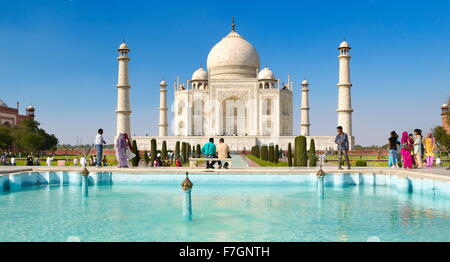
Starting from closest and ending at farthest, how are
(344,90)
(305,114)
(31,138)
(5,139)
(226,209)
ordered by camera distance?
(226,209), (344,90), (31,138), (5,139), (305,114)

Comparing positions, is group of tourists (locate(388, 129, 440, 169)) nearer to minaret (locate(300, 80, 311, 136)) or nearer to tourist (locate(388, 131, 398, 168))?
tourist (locate(388, 131, 398, 168))

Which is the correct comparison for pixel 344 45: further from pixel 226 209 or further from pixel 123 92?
pixel 226 209

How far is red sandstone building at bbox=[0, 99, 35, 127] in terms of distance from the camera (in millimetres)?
35281

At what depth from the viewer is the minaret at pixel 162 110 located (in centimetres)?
3166

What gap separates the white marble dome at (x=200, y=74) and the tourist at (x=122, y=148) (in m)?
25.6

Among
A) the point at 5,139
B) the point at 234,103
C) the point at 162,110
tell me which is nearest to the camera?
the point at 5,139

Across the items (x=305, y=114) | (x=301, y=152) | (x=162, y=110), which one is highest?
(x=162, y=110)

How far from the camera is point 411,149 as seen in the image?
30.3 ft

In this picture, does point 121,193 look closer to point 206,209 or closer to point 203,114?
point 206,209

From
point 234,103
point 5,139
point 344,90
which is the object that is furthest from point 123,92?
point 344,90

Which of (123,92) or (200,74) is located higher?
(200,74)

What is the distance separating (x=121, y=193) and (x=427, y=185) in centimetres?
541

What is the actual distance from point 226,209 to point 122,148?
15.5 feet

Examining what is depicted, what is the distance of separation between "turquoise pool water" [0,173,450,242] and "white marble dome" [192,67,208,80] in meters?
26.8
